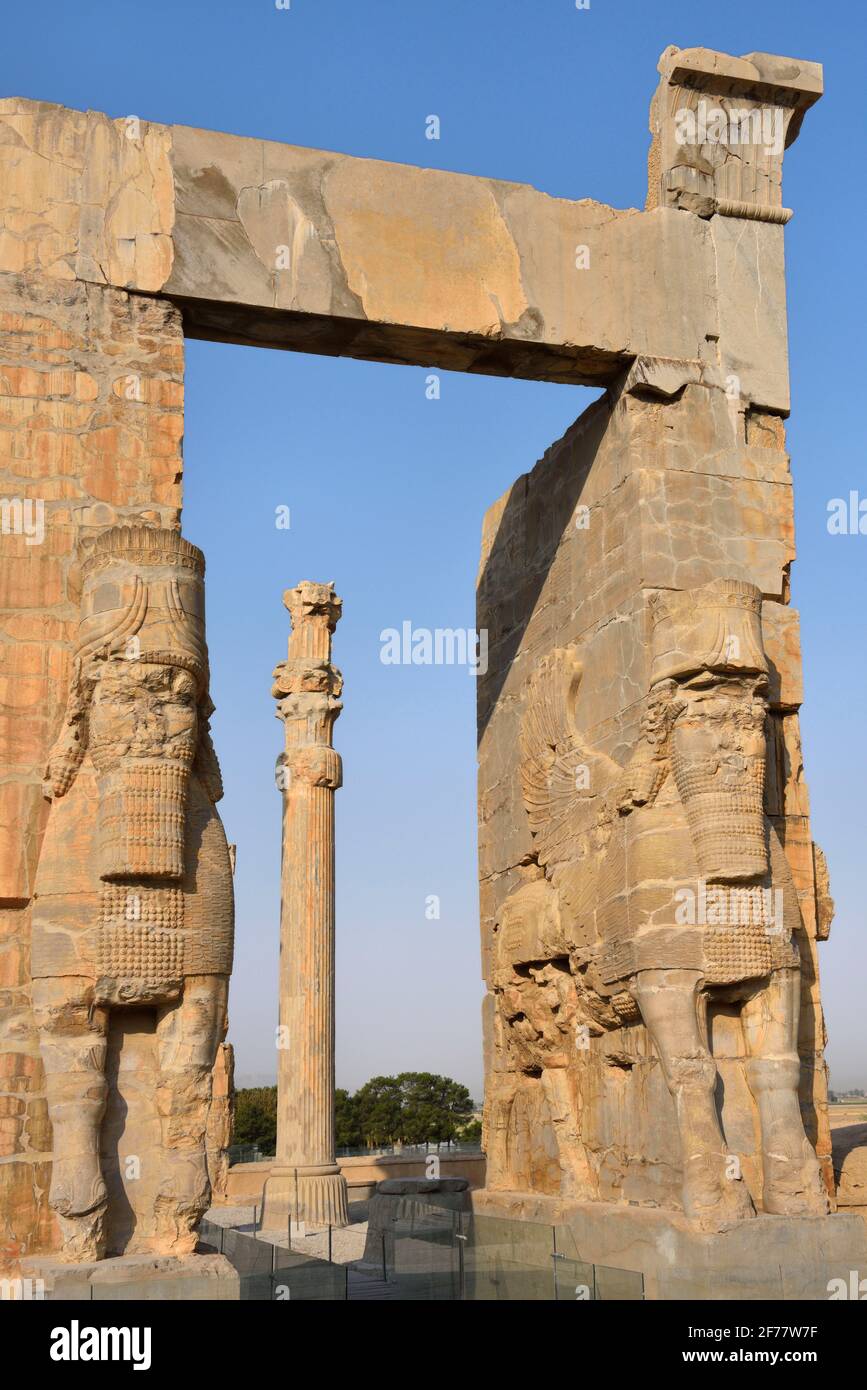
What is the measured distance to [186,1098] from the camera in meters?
6.84

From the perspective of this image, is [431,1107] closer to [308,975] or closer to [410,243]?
[308,975]

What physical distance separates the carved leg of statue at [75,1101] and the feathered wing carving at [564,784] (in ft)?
10.2

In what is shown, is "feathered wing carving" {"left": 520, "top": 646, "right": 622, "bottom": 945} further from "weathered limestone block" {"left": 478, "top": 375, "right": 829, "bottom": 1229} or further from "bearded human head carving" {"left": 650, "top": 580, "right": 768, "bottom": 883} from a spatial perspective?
"bearded human head carving" {"left": 650, "top": 580, "right": 768, "bottom": 883}

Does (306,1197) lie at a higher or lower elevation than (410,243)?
lower

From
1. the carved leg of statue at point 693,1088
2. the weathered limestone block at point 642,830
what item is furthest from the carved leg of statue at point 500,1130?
the carved leg of statue at point 693,1088

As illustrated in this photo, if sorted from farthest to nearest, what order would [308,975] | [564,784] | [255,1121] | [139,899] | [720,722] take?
[255,1121], [308,975], [564,784], [720,722], [139,899]

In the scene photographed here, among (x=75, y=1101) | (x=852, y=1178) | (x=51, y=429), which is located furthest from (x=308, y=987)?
(x=75, y=1101)

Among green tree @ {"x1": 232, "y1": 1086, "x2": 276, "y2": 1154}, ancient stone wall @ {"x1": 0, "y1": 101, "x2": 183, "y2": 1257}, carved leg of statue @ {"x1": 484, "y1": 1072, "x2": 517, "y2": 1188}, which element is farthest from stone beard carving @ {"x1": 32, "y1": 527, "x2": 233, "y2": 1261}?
green tree @ {"x1": 232, "y1": 1086, "x2": 276, "y2": 1154}

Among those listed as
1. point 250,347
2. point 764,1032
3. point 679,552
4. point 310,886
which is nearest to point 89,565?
point 250,347

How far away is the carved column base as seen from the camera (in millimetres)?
13977

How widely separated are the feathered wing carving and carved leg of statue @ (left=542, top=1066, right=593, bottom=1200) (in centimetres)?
100

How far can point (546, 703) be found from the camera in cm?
984

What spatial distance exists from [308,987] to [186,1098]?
7.59 metres

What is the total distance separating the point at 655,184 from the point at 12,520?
454 cm
